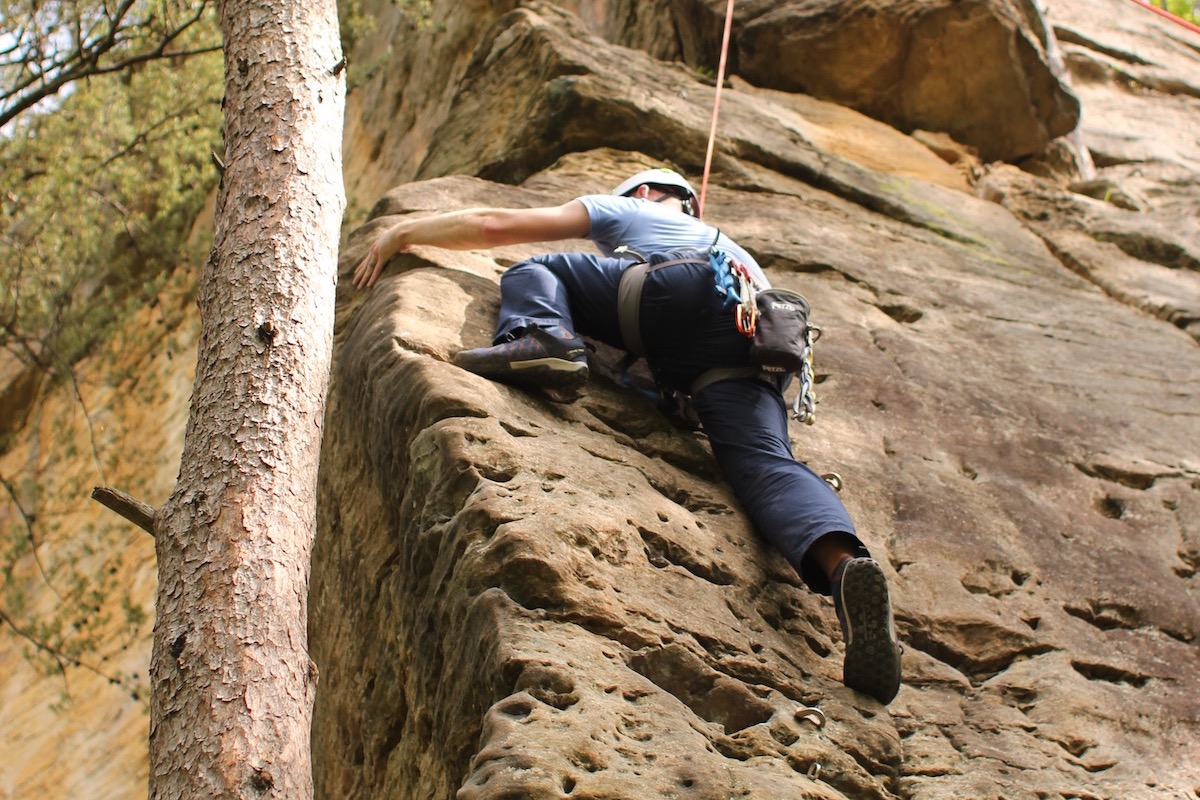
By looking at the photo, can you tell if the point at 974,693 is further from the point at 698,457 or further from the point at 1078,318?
the point at 1078,318

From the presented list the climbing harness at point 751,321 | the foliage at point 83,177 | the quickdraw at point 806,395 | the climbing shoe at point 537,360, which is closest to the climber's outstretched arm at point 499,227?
the climbing harness at point 751,321

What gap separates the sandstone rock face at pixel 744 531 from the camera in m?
3.56

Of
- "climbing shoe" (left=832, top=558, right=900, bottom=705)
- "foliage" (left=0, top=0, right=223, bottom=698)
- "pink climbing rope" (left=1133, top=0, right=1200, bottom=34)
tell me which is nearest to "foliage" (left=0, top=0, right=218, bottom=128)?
"foliage" (left=0, top=0, right=223, bottom=698)

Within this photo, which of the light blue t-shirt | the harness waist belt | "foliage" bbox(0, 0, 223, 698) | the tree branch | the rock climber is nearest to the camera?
the tree branch

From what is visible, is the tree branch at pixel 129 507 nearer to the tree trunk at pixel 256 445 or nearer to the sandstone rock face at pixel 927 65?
the tree trunk at pixel 256 445

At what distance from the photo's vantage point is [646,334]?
15.4ft

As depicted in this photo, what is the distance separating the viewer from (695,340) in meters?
4.67

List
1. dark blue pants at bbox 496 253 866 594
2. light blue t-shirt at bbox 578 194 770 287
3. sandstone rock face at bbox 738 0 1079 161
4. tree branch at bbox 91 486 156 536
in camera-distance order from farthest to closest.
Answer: sandstone rock face at bbox 738 0 1079 161, light blue t-shirt at bbox 578 194 770 287, dark blue pants at bbox 496 253 866 594, tree branch at bbox 91 486 156 536

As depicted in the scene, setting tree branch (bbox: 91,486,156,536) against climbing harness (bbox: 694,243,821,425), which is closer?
tree branch (bbox: 91,486,156,536)

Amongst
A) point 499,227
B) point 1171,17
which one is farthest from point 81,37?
point 1171,17

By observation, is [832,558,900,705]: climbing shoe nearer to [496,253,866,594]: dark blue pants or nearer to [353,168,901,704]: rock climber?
[353,168,901,704]: rock climber

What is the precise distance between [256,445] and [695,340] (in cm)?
185

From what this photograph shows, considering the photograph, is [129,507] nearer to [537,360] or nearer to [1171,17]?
[537,360]

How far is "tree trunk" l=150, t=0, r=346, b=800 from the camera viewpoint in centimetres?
279
